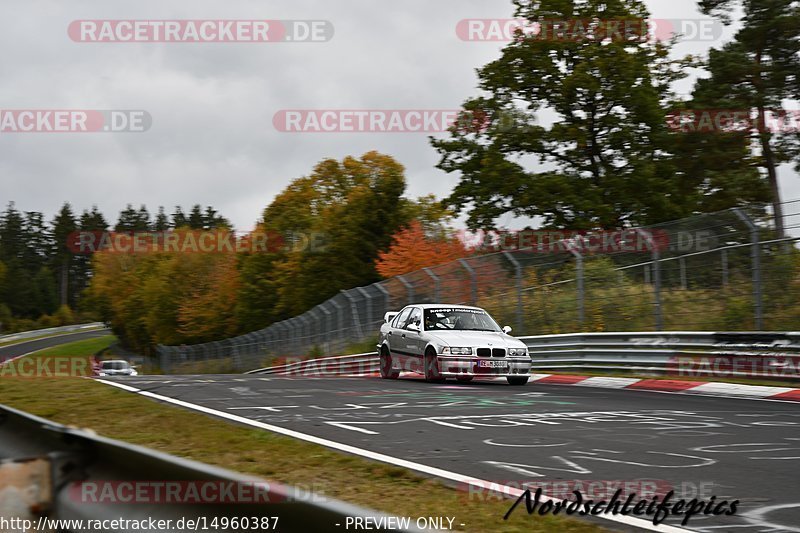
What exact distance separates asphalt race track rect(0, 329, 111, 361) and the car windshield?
95.1 meters

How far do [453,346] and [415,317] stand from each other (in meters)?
1.92

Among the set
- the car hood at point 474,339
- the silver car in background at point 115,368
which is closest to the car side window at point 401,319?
the car hood at point 474,339

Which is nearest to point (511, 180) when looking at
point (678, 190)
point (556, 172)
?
point (556, 172)

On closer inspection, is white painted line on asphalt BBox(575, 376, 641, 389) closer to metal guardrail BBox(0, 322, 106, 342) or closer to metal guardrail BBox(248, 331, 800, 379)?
metal guardrail BBox(248, 331, 800, 379)

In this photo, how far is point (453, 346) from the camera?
53.3 ft

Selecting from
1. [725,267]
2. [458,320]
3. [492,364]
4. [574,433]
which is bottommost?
[574,433]

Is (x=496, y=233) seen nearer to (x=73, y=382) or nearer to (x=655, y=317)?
(x=655, y=317)

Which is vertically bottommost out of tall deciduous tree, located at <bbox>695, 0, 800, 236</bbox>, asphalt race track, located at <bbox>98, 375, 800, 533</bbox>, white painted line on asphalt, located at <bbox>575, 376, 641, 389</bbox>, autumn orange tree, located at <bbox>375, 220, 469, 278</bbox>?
white painted line on asphalt, located at <bbox>575, 376, 641, 389</bbox>

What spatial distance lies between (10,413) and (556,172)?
3493cm

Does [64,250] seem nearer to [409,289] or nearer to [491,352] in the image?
[409,289]

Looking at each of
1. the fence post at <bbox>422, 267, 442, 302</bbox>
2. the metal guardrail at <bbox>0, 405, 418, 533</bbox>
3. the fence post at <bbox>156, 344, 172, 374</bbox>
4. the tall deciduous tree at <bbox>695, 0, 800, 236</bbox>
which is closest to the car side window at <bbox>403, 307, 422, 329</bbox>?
the fence post at <bbox>422, 267, 442, 302</bbox>

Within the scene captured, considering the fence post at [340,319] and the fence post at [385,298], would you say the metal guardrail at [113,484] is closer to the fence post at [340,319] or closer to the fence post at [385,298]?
the fence post at [385,298]

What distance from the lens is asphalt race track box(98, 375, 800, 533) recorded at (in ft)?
19.2

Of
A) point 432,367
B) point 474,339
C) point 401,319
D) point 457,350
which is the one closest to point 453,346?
point 457,350
